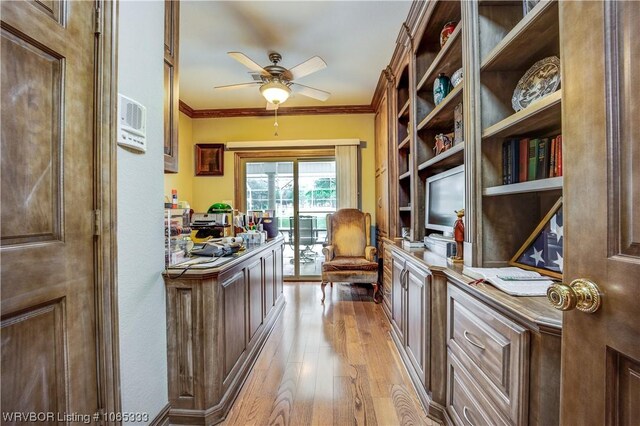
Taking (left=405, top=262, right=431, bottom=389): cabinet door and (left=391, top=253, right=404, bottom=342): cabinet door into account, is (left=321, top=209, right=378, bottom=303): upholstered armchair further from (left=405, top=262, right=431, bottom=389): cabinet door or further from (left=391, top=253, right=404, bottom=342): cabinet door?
(left=405, top=262, right=431, bottom=389): cabinet door

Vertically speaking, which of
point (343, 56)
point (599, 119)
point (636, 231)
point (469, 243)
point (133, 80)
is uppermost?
point (343, 56)

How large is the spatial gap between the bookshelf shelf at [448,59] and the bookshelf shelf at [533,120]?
2.40 feet

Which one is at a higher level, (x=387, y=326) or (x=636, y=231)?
(x=636, y=231)

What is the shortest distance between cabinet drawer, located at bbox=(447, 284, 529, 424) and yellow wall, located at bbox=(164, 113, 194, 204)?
428cm

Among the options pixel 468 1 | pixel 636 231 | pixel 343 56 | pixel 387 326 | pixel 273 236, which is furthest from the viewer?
pixel 273 236

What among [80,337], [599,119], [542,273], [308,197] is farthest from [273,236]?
[599,119]

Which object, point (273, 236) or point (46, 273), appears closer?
point (46, 273)

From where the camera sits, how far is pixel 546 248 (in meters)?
1.25

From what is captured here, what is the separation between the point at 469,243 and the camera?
1467mm

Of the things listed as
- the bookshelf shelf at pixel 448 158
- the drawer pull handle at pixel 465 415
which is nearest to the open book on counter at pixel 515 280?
the drawer pull handle at pixel 465 415

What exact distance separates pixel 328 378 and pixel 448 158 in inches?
71.4

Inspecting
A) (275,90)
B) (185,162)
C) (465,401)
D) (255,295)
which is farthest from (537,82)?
(185,162)

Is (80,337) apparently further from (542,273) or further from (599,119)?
(542,273)

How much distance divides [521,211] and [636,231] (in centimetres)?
105
